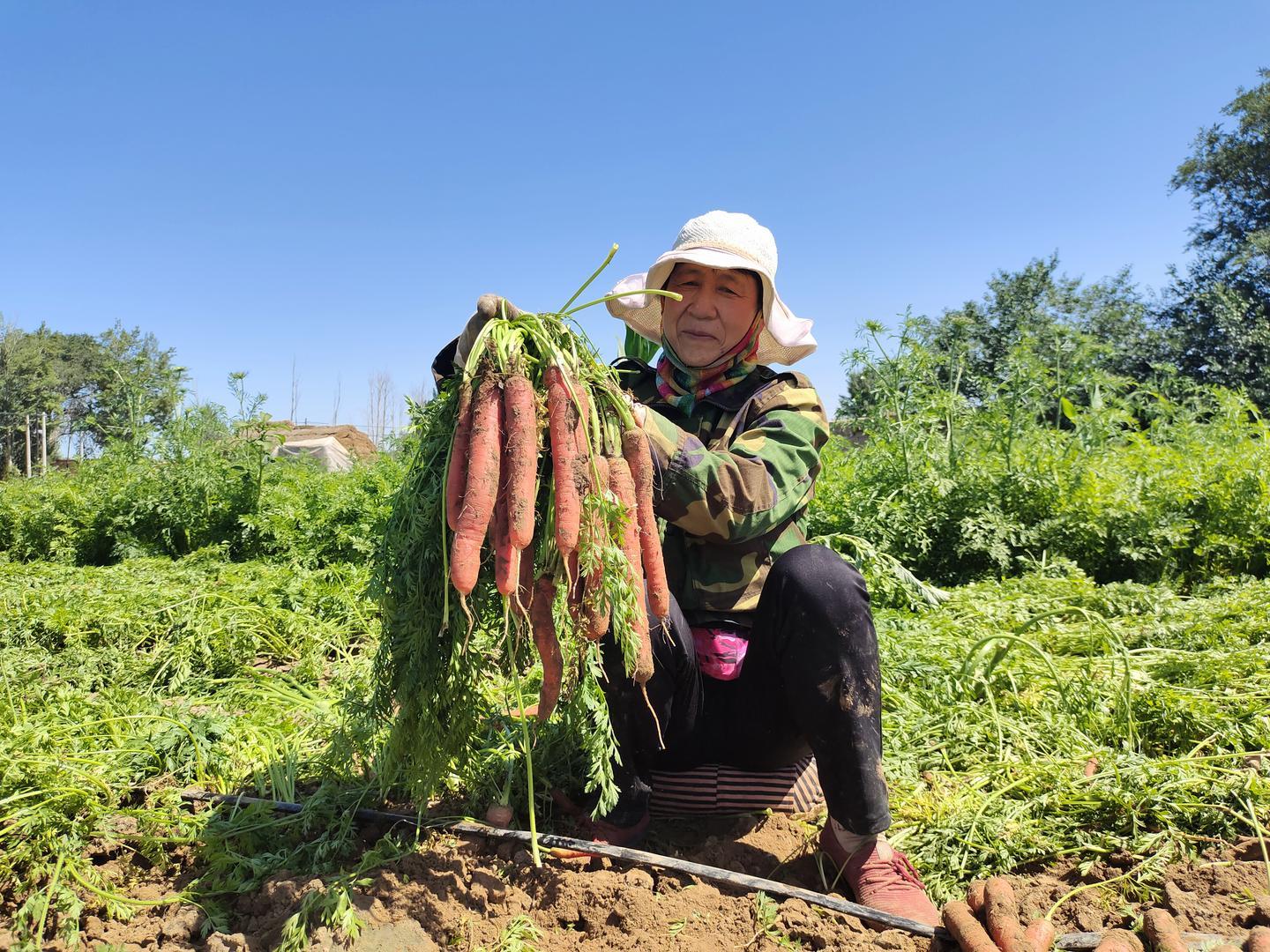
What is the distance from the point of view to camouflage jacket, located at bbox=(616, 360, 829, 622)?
187cm

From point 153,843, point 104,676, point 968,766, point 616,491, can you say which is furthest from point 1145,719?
point 104,676

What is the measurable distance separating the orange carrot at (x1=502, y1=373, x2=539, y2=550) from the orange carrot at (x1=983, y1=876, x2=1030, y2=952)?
122 cm

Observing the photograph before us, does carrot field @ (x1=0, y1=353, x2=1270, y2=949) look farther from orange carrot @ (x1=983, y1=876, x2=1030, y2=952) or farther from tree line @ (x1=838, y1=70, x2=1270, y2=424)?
tree line @ (x1=838, y1=70, x2=1270, y2=424)

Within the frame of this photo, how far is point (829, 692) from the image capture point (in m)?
1.87

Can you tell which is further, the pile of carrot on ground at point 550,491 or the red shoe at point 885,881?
the red shoe at point 885,881

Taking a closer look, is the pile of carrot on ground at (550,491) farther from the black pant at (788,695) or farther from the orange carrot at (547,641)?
the black pant at (788,695)

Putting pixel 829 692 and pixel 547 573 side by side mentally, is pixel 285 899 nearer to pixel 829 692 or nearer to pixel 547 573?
pixel 547 573

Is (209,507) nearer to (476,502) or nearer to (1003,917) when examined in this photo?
(476,502)

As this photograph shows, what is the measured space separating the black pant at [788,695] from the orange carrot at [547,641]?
0.18m

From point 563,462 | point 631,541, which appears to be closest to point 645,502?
point 631,541

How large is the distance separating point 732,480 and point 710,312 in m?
0.65

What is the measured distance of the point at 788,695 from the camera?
196 cm

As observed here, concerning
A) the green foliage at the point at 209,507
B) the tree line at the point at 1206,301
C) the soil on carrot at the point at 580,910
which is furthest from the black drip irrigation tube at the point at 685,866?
the tree line at the point at 1206,301

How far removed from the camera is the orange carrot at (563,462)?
1.67 meters
